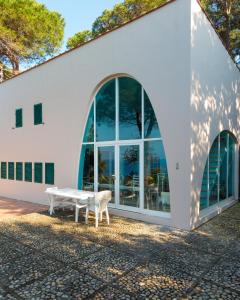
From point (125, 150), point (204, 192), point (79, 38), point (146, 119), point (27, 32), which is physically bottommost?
point (204, 192)

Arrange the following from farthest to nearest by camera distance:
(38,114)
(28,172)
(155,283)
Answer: (28,172)
(38,114)
(155,283)

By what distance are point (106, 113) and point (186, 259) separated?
534 cm

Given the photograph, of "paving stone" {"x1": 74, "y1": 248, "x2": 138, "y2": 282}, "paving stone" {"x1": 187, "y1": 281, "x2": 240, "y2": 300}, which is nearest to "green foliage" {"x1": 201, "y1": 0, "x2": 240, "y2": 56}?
"paving stone" {"x1": 74, "y1": 248, "x2": 138, "y2": 282}

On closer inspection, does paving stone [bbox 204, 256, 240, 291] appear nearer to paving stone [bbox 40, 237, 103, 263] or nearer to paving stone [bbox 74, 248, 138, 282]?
paving stone [bbox 74, 248, 138, 282]

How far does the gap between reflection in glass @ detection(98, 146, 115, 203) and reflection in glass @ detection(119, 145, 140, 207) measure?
14.3 inches

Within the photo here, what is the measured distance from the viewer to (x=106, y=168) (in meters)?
8.70

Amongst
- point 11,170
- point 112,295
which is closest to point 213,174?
point 112,295

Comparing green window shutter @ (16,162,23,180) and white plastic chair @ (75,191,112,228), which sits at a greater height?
green window shutter @ (16,162,23,180)

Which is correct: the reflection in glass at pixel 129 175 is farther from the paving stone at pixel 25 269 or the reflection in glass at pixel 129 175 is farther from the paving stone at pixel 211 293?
the paving stone at pixel 211 293

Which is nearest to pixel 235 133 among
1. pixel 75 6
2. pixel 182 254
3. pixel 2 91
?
pixel 182 254

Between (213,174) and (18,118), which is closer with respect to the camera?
(213,174)

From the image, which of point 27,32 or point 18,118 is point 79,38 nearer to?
point 27,32

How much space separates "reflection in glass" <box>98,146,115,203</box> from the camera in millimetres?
8500

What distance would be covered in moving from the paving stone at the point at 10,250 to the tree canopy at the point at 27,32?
16484 millimetres
